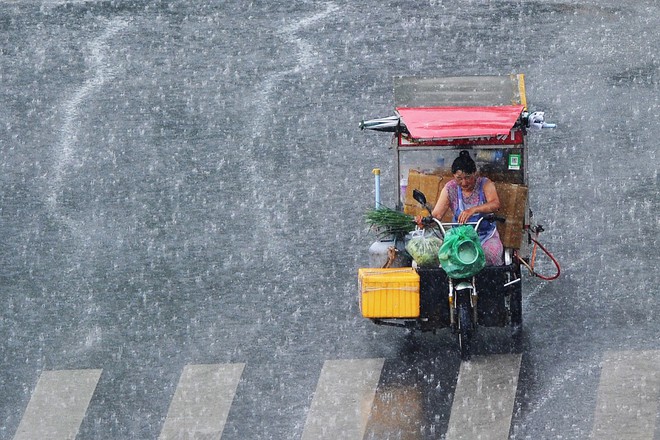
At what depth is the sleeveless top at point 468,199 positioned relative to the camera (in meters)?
14.5

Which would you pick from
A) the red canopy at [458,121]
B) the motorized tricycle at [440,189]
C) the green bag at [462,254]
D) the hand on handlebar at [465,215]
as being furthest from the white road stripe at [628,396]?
the red canopy at [458,121]

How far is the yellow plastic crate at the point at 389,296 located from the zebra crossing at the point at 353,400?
784mm

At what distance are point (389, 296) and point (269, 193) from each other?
4895mm

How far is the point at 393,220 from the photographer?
14.7 meters

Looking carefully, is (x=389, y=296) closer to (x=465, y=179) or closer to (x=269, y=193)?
(x=465, y=179)

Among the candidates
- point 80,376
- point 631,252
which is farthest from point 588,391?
point 80,376

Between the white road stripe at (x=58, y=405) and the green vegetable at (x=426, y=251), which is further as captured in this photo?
the green vegetable at (x=426, y=251)

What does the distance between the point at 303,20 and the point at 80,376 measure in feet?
29.6

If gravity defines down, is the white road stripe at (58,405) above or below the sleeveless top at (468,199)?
below

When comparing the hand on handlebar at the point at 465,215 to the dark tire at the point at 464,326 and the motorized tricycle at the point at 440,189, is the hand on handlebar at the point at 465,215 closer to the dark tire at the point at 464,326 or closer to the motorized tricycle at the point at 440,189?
the motorized tricycle at the point at 440,189

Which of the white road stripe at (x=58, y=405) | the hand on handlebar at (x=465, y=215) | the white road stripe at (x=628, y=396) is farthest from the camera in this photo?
the hand on handlebar at (x=465, y=215)

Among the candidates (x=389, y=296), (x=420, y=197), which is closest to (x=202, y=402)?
(x=389, y=296)

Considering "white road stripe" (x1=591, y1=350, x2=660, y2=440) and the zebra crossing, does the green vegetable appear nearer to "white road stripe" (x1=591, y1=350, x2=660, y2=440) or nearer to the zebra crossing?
the zebra crossing

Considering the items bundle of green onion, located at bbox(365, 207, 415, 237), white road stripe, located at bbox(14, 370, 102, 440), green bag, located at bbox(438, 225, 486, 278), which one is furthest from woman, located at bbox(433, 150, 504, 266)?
white road stripe, located at bbox(14, 370, 102, 440)
